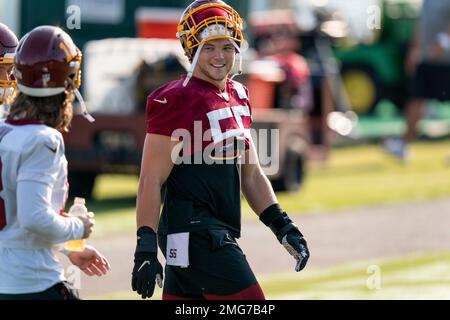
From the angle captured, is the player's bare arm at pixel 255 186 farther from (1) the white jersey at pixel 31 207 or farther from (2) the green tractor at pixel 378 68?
(2) the green tractor at pixel 378 68

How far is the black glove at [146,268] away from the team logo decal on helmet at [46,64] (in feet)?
2.62

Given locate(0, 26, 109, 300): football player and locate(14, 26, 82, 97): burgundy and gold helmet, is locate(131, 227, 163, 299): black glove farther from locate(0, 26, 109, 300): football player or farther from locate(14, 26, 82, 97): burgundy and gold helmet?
locate(14, 26, 82, 97): burgundy and gold helmet

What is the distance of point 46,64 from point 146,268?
101 centimetres

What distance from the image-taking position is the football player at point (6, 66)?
562 cm

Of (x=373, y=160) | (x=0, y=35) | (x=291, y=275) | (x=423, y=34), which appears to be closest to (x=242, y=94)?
(x=0, y=35)

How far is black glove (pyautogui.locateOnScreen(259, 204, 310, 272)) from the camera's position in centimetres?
587

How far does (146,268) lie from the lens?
17.7ft

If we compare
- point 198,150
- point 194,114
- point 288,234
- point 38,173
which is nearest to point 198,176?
point 198,150

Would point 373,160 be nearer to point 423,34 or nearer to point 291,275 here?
point 423,34

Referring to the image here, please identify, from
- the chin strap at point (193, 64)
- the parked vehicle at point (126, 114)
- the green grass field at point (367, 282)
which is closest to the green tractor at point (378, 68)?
the parked vehicle at point (126, 114)

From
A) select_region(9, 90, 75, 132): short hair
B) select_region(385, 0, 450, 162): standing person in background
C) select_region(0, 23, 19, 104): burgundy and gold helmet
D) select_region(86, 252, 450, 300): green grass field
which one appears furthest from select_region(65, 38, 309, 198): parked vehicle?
select_region(9, 90, 75, 132): short hair

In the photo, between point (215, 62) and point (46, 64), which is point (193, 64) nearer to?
point (215, 62)

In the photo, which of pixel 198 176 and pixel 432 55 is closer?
pixel 198 176

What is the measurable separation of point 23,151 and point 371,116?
20.6 metres
